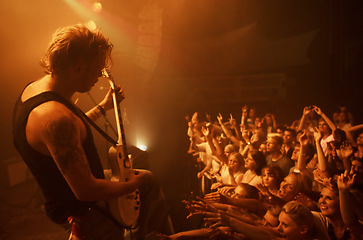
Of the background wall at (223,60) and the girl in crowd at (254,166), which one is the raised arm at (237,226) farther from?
the background wall at (223,60)

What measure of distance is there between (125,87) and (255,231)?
6.91m

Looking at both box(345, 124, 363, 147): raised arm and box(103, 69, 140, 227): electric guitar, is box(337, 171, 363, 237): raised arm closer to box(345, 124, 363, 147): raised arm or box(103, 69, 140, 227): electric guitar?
box(103, 69, 140, 227): electric guitar

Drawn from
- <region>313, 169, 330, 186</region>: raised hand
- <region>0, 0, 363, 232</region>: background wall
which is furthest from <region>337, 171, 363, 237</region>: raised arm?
<region>0, 0, 363, 232</region>: background wall

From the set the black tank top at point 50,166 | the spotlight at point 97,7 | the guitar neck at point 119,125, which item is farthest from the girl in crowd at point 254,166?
the spotlight at point 97,7

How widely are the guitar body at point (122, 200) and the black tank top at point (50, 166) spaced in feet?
0.58

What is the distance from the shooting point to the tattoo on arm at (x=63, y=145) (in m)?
1.25

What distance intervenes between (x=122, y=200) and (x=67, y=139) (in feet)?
1.68

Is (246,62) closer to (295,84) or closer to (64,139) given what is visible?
(295,84)

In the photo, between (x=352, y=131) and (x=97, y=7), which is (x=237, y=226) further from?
(x=97, y=7)

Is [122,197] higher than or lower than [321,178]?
higher

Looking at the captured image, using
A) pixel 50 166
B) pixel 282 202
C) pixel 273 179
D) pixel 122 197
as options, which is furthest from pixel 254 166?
pixel 50 166

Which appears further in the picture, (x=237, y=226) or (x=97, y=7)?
(x=97, y=7)

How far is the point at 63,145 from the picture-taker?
4.13 feet

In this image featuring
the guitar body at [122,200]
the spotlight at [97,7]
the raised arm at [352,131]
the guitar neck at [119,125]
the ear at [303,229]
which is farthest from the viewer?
the spotlight at [97,7]
